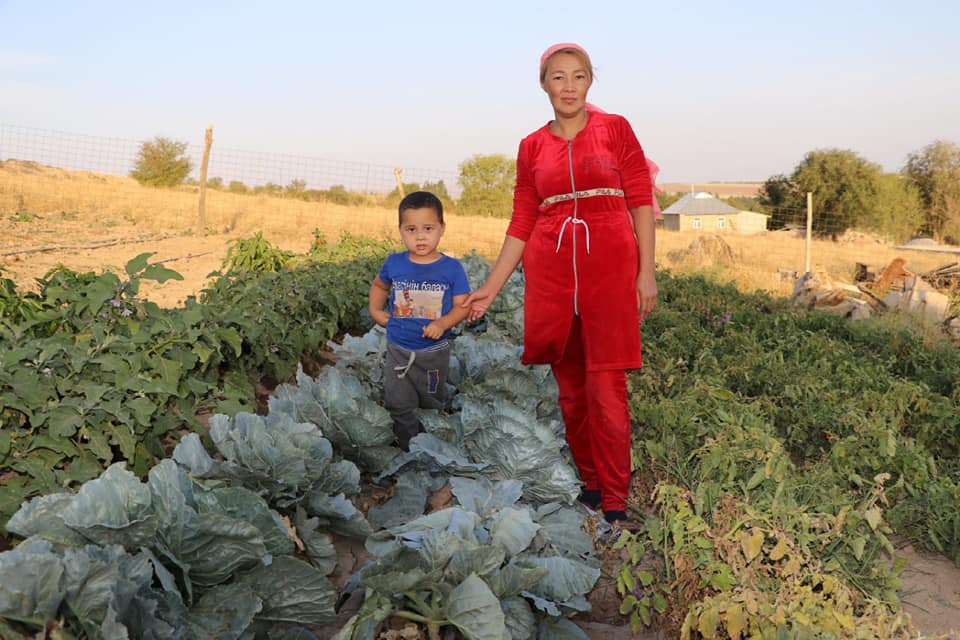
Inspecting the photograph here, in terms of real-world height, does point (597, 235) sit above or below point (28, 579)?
above

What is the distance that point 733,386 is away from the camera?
5.05 meters

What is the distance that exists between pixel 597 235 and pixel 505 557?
121 cm

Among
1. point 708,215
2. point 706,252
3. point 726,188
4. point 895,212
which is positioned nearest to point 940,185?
point 895,212

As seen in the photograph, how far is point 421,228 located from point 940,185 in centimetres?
4491

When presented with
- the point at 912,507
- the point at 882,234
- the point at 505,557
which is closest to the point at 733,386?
the point at 912,507

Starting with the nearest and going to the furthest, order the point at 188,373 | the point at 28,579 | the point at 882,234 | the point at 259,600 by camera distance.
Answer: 1. the point at 28,579
2. the point at 259,600
3. the point at 188,373
4. the point at 882,234

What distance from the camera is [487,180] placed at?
39.1 m

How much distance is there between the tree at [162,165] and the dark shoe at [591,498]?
32389 mm

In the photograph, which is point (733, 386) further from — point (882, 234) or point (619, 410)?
point (882, 234)

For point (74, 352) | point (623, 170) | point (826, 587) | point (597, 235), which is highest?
point (623, 170)

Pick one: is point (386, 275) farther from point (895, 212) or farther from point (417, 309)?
point (895, 212)

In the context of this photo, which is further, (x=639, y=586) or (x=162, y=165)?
(x=162, y=165)

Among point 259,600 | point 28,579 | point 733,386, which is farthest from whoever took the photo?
point 733,386

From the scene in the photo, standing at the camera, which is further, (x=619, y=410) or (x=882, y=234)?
(x=882, y=234)
